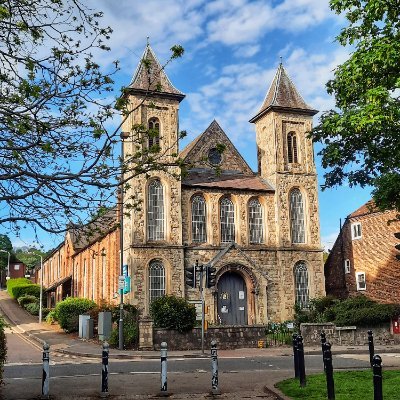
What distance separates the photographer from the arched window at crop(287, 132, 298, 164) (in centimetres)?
3534

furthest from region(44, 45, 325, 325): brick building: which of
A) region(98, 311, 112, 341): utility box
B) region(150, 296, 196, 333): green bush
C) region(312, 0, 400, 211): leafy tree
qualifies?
region(312, 0, 400, 211): leafy tree

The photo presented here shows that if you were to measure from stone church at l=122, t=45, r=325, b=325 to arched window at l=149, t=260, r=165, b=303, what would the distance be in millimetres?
56

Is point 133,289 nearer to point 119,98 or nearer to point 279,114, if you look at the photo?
point 279,114

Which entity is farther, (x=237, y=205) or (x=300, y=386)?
(x=237, y=205)

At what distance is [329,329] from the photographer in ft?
84.2

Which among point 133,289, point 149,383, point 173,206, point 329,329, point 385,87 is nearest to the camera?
point 149,383

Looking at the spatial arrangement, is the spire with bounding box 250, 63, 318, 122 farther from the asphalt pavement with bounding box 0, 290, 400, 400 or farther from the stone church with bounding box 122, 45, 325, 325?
the asphalt pavement with bounding box 0, 290, 400, 400

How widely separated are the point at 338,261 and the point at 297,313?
683cm

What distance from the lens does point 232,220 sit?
3322cm

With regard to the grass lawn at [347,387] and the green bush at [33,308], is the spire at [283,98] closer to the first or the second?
the grass lawn at [347,387]

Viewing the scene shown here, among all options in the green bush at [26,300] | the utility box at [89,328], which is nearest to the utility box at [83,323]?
the utility box at [89,328]

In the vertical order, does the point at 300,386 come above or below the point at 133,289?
below

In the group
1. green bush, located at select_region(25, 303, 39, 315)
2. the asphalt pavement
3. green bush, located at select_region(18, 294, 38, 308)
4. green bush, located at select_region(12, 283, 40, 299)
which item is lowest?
the asphalt pavement

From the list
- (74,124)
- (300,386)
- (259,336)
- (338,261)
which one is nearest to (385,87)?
(300,386)
